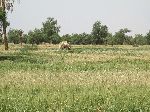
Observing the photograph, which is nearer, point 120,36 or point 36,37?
point 36,37

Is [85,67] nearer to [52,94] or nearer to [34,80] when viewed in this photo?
[34,80]

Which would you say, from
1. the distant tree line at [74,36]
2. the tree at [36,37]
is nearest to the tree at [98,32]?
the distant tree line at [74,36]

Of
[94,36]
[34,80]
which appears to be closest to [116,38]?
[94,36]

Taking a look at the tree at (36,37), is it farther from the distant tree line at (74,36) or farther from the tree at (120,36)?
the tree at (120,36)

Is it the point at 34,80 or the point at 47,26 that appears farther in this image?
the point at 47,26

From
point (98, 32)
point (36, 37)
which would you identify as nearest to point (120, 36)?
point (98, 32)

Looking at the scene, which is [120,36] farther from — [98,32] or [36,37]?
[36,37]

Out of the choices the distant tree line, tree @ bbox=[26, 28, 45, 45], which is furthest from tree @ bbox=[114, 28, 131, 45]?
tree @ bbox=[26, 28, 45, 45]

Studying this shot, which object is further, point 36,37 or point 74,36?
point 74,36

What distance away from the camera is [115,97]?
49.5 ft

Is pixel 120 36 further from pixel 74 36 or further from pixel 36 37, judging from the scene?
pixel 36 37

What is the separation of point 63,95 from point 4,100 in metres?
2.29

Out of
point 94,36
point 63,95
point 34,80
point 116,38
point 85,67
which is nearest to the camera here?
point 63,95

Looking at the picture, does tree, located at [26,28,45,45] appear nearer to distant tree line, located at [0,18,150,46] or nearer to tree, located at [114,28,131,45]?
distant tree line, located at [0,18,150,46]
